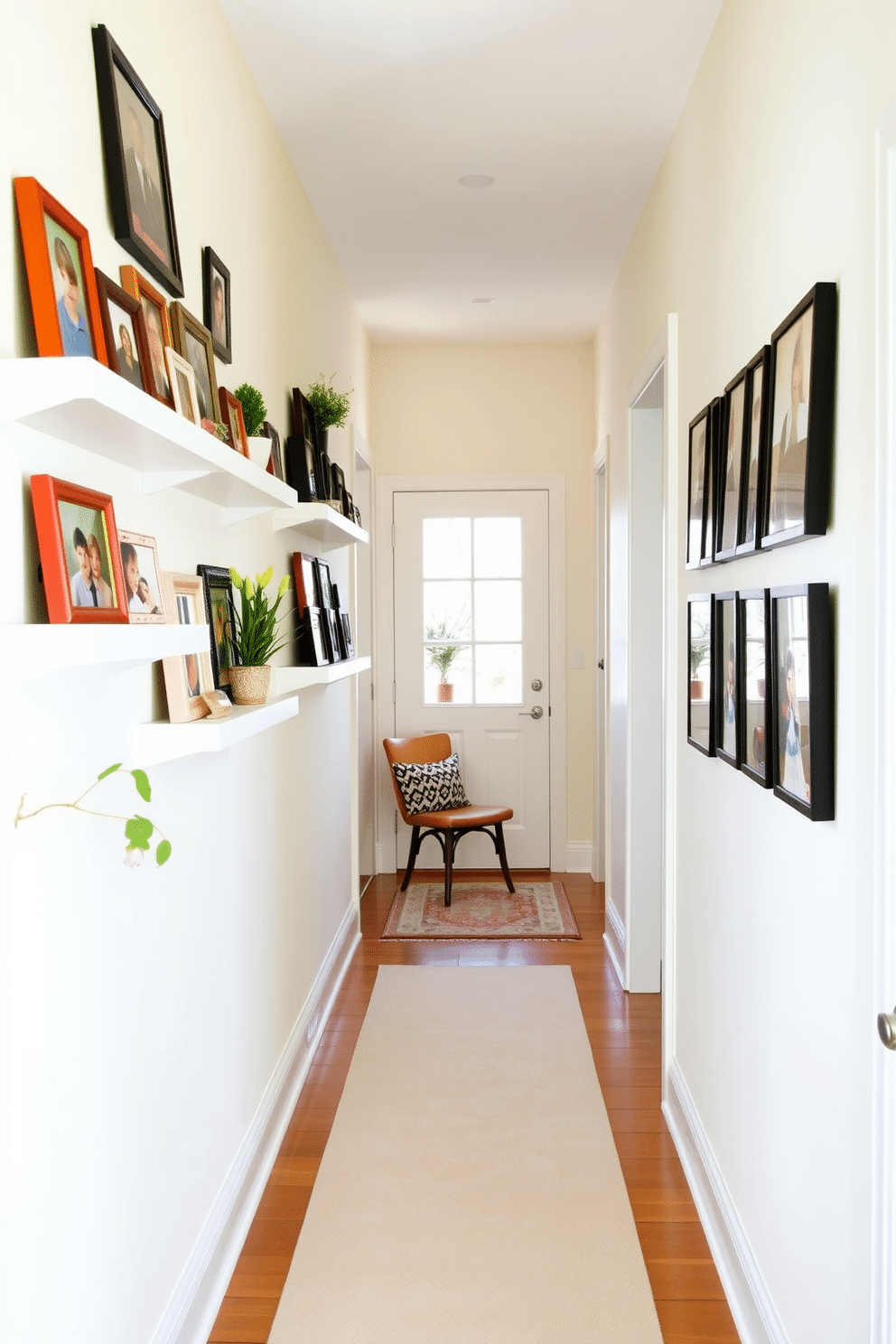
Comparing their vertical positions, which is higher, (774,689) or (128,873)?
(774,689)

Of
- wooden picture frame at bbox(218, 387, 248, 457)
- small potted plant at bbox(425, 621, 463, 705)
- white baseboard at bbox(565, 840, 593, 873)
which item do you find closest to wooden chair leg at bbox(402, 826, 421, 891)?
small potted plant at bbox(425, 621, 463, 705)

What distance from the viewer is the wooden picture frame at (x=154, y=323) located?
1.66 meters

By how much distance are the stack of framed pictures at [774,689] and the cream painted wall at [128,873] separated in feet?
3.38

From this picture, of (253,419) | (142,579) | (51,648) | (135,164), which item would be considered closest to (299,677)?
(253,419)

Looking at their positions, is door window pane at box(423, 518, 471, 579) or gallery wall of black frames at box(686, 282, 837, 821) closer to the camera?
gallery wall of black frames at box(686, 282, 837, 821)

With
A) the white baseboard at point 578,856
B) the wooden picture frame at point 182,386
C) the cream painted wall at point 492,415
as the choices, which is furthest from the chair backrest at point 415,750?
the wooden picture frame at point 182,386

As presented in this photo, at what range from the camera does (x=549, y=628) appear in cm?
542

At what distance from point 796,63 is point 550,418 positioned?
3.66 meters

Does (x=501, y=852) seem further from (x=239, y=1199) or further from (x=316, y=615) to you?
(x=239, y=1199)

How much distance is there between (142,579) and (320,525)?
1.52 metres

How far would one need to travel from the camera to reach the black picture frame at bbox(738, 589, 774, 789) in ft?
5.85

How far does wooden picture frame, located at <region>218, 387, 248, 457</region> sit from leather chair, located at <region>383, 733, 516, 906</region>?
9.34 feet

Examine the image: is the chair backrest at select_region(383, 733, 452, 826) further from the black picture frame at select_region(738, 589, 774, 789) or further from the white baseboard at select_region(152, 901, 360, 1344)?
the black picture frame at select_region(738, 589, 774, 789)

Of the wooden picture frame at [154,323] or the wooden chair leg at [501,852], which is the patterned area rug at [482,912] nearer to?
the wooden chair leg at [501,852]
